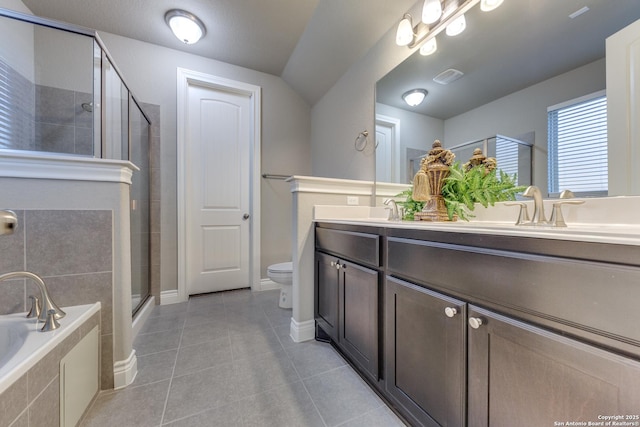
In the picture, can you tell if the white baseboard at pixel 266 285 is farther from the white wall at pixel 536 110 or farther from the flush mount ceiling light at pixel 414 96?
the white wall at pixel 536 110

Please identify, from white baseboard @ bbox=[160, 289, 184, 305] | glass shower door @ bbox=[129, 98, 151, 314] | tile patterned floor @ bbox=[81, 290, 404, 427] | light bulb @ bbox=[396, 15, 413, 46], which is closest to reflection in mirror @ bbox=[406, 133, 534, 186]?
light bulb @ bbox=[396, 15, 413, 46]

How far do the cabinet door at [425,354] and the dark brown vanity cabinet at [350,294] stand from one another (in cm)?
9

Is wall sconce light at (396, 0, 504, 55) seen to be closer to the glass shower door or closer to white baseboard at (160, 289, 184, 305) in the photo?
the glass shower door

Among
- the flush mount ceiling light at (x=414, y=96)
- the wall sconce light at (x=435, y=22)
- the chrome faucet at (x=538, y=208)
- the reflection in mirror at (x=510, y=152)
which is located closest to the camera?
the chrome faucet at (x=538, y=208)

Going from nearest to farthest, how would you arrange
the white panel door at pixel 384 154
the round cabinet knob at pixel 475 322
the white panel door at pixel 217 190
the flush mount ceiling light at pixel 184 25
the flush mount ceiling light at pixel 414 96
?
the round cabinet knob at pixel 475 322 → the flush mount ceiling light at pixel 414 96 → the white panel door at pixel 384 154 → the flush mount ceiling light at pixel 184 25 → the white panel door at pixel 217 190

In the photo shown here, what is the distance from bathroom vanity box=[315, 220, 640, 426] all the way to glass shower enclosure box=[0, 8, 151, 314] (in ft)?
5.76

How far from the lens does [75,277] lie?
117cm

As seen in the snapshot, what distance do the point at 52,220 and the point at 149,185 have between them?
4.07 feet

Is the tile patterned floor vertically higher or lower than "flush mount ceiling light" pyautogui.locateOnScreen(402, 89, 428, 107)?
lower

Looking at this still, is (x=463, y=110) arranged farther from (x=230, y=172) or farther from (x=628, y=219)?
(x=230, y=172)

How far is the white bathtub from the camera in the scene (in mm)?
724

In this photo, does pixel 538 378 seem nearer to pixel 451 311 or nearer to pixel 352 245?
pixel 451 311

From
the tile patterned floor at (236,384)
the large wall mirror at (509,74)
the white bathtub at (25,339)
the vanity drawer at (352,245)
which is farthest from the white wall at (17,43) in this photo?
the large wall mirror at (509,74)

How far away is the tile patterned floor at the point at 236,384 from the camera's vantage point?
1057 mm
